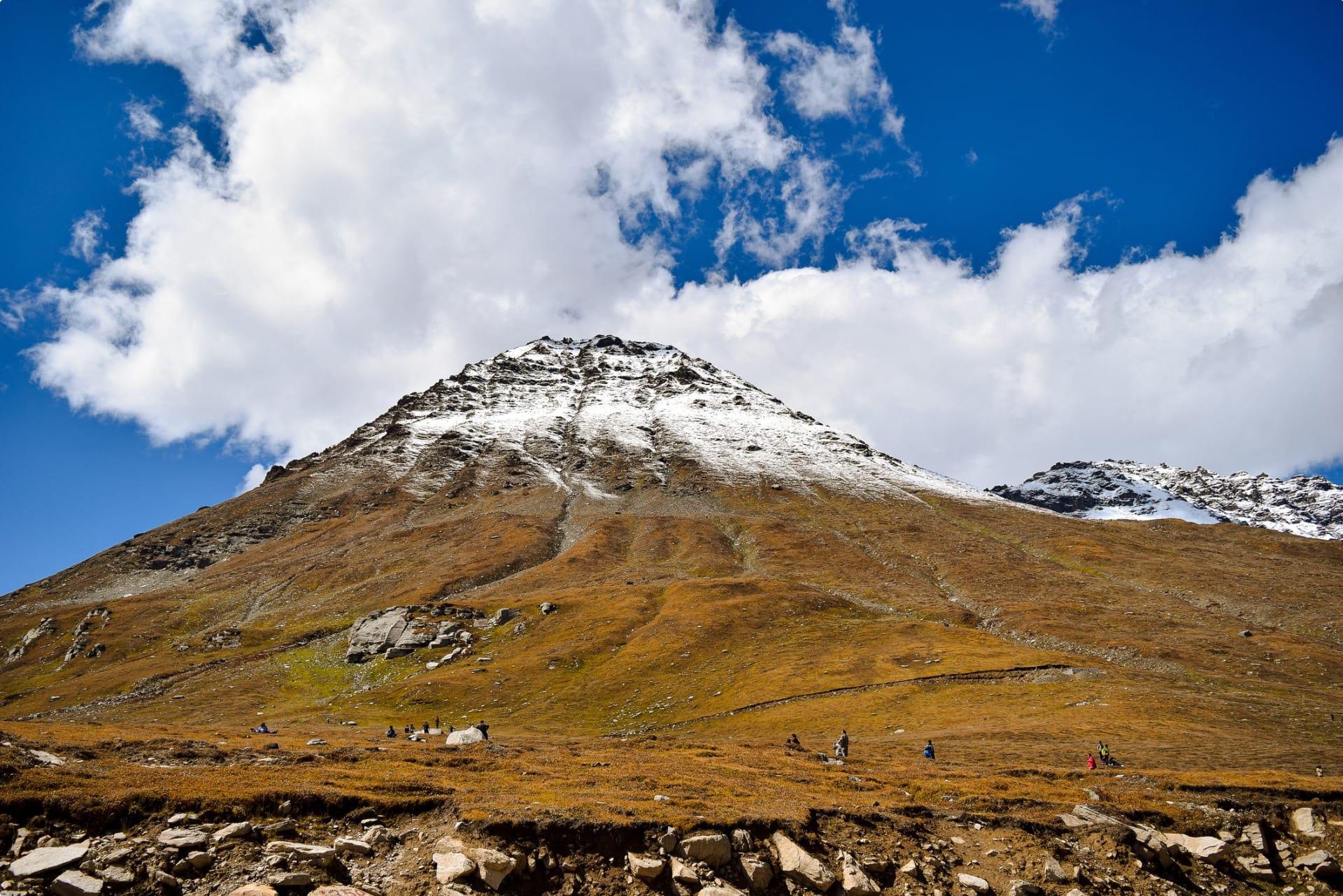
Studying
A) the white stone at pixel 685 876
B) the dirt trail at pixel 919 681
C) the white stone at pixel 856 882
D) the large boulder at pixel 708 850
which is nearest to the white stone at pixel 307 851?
the white stone at pixel 685 876

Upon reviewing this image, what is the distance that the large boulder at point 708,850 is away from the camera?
66.0 ft

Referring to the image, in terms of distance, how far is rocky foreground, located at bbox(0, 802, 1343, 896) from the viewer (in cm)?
1697

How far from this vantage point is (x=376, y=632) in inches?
4122

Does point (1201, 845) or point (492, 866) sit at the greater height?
point (492, 866)

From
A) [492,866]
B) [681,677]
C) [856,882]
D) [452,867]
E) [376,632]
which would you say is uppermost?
[376,632]

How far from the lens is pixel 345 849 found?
18734 mm

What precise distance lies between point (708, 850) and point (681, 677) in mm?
62978

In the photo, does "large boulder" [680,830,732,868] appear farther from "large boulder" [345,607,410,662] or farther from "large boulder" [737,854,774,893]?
"large boulder" [345,607,410,662]

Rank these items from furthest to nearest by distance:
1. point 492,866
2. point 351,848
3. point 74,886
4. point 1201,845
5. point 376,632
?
point 376,632
point 1201,845
point 351,848
point 492,866
point 74,886

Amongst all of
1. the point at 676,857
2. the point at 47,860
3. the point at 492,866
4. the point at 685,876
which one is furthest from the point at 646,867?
the point at 47,860

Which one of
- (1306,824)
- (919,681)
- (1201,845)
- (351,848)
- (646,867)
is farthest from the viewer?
(919,681)

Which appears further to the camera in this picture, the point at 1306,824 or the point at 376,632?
the point at 376,632

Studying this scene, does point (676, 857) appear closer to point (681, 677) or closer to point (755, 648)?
point (681, 677)

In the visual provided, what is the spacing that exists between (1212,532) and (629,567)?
161 metres
